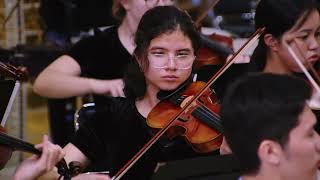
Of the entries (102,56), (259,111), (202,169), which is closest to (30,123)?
(102,56)

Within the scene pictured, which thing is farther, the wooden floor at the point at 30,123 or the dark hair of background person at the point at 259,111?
the wooden floor at the point at 30,123

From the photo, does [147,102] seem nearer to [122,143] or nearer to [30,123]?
[122,143]

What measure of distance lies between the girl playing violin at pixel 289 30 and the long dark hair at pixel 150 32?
0.69 feet

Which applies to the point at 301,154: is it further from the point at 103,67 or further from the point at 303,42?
the point at 103,67

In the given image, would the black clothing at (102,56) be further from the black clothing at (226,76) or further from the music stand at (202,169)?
the music stand at (202,169)

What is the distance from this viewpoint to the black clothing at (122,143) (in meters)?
1.48

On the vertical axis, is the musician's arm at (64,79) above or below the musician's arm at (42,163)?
below

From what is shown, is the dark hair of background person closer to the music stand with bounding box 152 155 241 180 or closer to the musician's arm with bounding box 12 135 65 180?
the music stand with bounding box 152 155 241 180

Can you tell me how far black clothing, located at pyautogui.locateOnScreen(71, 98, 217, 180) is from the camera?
1.48 meters

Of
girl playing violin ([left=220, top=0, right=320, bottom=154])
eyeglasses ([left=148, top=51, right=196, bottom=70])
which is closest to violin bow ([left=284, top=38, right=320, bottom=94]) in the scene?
girl playing violin ([left=220, top=0, right=320, bottom=154])

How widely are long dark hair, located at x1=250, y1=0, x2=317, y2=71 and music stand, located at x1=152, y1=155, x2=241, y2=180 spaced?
0.56m

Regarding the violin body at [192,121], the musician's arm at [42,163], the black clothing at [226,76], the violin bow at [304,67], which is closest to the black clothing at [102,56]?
the black clothing at [226,76]

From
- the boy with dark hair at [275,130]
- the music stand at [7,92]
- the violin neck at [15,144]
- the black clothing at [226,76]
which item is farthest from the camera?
the black clothing at [226,76]

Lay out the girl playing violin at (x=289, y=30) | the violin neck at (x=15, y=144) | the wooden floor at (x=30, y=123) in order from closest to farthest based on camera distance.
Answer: the violin neck at (x=15, y=144), the girl playing violin at (x=289, y=30), the wooden floor at (x=30, y=123)
